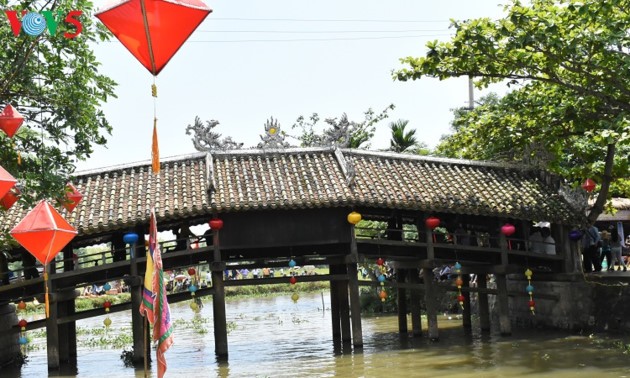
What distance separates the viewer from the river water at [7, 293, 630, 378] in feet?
47.7

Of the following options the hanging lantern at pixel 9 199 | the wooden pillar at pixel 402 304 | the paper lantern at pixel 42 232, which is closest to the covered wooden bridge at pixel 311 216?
the wooden pillar at pixel 402 304

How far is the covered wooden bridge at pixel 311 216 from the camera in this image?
1659cm

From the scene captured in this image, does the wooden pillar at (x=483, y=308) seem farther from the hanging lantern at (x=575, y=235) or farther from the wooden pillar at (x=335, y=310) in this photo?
the wooden pillar at (x=335, y=310)

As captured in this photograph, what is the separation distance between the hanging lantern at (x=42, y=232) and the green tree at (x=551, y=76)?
25.3 feet

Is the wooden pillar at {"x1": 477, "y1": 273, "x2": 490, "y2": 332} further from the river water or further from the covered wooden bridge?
the covered wooden bridge

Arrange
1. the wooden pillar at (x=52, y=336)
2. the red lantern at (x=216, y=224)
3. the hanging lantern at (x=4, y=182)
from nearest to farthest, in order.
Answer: the hanging lantern at (x=4, y=182), the wooden pillar at (x=52, y=336), the red lantern at (x=216, y=224)

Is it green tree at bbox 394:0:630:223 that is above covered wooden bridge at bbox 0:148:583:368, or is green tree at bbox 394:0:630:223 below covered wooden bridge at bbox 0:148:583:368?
above

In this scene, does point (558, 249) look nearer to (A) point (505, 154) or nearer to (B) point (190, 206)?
(A) point (505, 154)

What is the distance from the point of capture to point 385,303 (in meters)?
28.5

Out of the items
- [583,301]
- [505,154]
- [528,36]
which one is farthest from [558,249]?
[528,36]

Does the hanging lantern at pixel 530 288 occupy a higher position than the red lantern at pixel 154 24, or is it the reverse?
the red lantern at pixel 154 24

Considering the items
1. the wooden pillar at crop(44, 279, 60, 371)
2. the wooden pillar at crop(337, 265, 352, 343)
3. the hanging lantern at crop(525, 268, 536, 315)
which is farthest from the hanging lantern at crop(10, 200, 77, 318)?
the hanging lantern at crop(525, 268, 536, 315)

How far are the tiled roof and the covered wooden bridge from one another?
0.03 m

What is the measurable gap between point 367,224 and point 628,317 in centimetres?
1237
